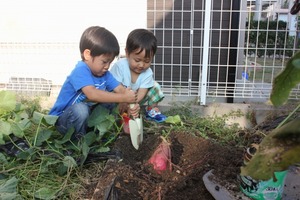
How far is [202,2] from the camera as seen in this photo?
11.4 feet

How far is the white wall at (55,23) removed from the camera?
3.49 metres

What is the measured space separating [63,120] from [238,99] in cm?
182

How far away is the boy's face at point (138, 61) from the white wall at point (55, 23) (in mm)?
979

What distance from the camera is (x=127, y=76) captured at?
2.49 meters

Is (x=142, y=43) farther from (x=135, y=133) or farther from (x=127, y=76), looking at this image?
(x=135, y=133)

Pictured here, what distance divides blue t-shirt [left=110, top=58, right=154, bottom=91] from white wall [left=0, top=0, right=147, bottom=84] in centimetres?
90

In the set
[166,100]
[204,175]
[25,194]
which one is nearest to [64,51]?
[166,100]

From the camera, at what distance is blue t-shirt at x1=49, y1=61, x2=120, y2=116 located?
2.01 metres

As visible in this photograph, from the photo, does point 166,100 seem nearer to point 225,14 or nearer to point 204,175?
point 225,14

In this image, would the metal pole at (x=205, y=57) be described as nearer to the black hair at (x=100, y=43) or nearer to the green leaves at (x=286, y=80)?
the black hair at (x=100, y=43)

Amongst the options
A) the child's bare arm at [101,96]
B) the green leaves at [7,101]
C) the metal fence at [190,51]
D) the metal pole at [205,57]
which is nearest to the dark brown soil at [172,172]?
the child's bare arm at [101,96]

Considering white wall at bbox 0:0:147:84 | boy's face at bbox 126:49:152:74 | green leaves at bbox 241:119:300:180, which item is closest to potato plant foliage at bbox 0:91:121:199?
boy's face at bbox 126:49:152:74

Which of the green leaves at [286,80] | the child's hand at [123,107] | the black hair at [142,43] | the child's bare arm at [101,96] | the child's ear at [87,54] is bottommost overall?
the child's hand at [123,107]

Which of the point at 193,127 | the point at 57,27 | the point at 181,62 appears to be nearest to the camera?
the point at 193,127
